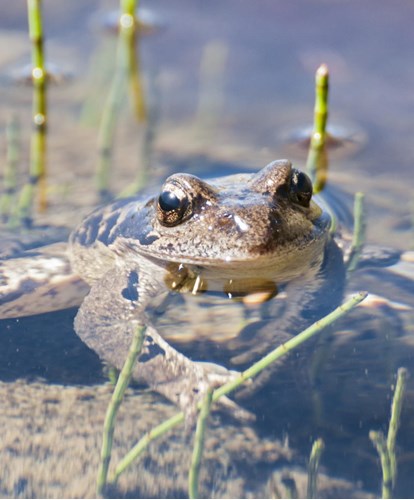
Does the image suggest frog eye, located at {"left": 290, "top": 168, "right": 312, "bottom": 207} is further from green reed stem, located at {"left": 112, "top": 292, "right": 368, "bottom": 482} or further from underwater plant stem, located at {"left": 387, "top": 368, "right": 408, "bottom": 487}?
underwater plant stem, located at {"left": 387, "top": 368, "right": 408, "bottom": 487}

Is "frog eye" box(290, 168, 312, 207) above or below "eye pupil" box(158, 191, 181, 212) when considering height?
above

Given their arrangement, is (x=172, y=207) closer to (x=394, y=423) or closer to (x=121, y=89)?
(x=394, y=423)

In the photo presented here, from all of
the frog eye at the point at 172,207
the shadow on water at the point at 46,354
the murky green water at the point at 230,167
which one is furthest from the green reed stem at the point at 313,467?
the frog eye at the point at 172,207

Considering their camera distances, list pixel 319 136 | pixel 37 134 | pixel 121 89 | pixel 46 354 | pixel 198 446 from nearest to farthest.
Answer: pixel 198 446 < pixel 46 354 < pixel 319 136 < pixel 37 134 < pixel 121 89

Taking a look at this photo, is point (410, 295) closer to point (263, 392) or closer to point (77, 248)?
point (263, 392)

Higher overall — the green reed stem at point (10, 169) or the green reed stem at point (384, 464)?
the green reed stem at point (10, 169)

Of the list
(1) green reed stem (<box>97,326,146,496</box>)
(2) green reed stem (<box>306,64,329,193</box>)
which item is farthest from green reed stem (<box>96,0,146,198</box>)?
(1) green reed stem (<box>97,326,146,496</box>)

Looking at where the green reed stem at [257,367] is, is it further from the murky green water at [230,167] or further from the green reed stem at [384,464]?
the green reed stem at [384,464]

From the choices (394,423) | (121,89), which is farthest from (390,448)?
(121,89)
